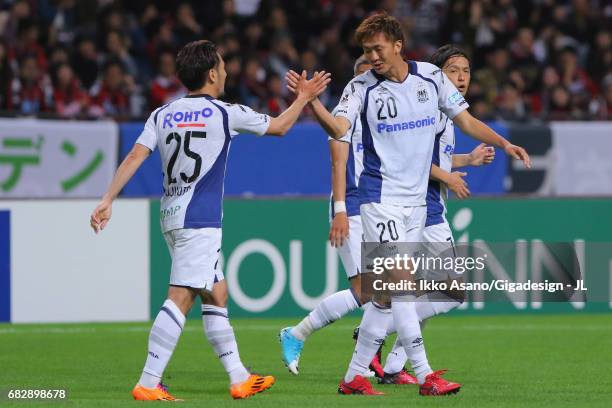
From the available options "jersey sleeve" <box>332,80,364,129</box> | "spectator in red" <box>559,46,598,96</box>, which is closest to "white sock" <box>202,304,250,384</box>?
"jersey sleeve" <box>332,80,364,129</box>

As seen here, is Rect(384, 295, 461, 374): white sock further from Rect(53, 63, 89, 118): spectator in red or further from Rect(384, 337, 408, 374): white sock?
Rect(53, 63, 89, 118): spectator in red

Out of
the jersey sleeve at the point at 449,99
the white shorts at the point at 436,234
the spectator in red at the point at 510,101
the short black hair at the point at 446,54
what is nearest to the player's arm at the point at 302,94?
the jersey sleeve at the point at 449,99

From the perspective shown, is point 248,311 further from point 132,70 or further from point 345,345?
point 132,70

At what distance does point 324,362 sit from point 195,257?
8.83 ft

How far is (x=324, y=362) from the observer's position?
10227mm

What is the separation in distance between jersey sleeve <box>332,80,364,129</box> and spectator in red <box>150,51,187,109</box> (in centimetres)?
803

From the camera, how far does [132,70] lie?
17.3 m

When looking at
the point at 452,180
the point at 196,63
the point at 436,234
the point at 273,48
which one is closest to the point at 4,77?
the point at 273,48

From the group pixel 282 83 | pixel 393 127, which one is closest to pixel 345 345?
pixel 393 127

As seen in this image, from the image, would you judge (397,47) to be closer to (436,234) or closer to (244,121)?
(244,121)

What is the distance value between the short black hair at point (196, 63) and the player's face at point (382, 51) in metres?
0.89

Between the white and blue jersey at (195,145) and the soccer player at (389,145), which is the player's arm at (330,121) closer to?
the soccer player at (389,145)

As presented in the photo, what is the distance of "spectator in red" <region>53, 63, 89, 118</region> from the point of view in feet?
51.5

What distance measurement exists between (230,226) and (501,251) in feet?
8.72
